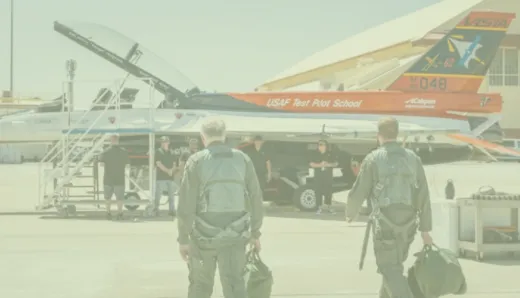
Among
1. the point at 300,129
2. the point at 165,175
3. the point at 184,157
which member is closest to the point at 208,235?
the point at 165,175

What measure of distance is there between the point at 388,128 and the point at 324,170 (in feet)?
35.8

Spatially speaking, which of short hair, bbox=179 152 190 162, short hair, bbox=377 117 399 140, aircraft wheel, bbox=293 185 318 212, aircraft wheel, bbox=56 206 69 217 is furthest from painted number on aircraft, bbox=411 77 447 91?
short hair, bbox=377 117 399 140

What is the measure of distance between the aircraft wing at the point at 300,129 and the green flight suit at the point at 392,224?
38.1 ft

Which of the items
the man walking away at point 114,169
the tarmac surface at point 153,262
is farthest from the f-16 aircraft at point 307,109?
the tarmac surface at point 153,262

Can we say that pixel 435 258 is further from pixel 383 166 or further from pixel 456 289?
pixel 383 166

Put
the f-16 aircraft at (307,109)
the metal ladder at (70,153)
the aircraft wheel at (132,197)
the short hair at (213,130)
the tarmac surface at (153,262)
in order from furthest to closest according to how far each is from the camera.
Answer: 1. the aircraft wheel at (132,197)
2. the f-16 aircraft at (307,109)
3. the metal ladder at (70,153)
4. the tarmac surface at (153,262)
5. the short hair at (213,130)

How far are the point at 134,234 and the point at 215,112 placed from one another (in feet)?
20.8

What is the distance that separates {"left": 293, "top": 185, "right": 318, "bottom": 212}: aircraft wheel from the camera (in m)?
17.9

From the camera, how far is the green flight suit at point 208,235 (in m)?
5.50

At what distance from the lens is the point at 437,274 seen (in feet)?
19.6

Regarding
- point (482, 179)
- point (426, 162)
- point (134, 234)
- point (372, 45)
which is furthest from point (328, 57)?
point (134, 234)

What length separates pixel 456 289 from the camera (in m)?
6.03

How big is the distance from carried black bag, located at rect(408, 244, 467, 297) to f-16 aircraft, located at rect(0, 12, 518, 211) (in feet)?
38.7

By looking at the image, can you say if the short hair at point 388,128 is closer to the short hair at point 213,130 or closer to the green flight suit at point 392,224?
the green flight suit at point 392,224
